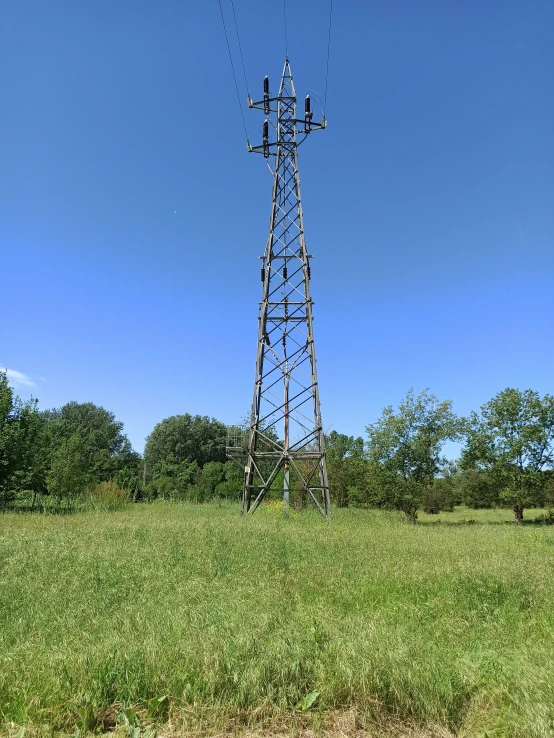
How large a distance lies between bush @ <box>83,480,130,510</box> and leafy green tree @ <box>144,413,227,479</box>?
3914 cm

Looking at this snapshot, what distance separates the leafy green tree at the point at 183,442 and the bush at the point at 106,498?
128 ft

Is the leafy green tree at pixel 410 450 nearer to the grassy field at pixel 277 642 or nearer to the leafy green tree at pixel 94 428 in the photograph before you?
the grassy field at pixel 277 642

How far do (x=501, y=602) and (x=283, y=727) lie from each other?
12.6ft

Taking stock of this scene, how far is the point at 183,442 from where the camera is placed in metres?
62.7

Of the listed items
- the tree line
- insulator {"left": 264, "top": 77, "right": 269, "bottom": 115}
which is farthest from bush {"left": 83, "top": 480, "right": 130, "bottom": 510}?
insulator {"left": 264, "top": 77, "right": 269, "bottom": 115}

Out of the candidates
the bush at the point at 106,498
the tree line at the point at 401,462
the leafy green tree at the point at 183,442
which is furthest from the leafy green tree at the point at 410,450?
the leafy green tree at the point at 183,442

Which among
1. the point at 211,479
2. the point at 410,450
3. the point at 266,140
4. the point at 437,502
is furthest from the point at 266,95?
the point at 437,502

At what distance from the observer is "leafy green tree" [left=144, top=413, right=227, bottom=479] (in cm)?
6203

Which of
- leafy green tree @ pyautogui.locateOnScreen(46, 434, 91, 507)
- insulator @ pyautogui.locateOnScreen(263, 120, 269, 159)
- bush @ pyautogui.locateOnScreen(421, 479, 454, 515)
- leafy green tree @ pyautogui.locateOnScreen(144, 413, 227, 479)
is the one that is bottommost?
bush @ pyautogui.locateOnScreen(421, 479, 454, 515)

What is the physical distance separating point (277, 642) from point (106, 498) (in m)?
18.3

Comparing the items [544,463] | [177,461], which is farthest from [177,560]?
[177,461]

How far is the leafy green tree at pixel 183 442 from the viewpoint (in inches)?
2442

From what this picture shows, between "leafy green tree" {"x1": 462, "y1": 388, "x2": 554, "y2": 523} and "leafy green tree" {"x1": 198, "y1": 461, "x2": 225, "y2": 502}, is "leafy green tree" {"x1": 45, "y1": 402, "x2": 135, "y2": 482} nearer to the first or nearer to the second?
"leafy green tree" {"x1": 198, "y1": 461, "x2": 225, "y2": 502}

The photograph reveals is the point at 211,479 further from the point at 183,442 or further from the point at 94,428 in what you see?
the point at 94,428
